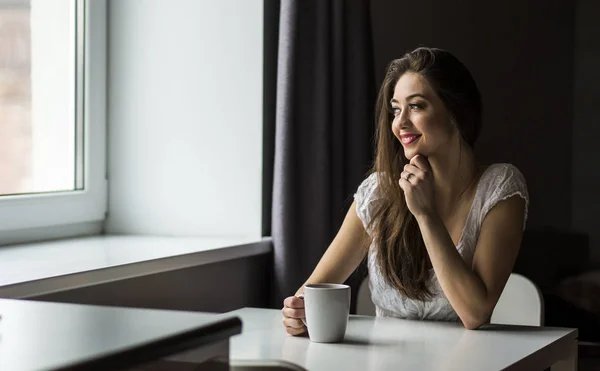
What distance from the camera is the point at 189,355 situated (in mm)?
645

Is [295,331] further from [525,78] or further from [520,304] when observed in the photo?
[525,78]

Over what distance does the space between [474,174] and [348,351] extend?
751 mm

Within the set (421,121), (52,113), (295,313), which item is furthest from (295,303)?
(52,113)

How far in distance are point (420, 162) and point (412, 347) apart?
1.96 ft

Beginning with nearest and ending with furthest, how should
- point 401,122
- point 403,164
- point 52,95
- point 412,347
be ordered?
point 412,347, point 401,122, point 403,164, point 52,95

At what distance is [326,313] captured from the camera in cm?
150

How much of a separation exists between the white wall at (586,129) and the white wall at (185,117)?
0.87m

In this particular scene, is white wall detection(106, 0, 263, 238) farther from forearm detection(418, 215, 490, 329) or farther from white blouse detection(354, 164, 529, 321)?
forearm detection(418, 215, 490, 329)

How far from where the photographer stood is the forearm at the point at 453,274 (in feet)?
5.63

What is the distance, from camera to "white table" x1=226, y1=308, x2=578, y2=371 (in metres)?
1.36

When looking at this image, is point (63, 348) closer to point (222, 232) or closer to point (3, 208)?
point (3, 208)

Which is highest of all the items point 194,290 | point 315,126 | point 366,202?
point 315,126

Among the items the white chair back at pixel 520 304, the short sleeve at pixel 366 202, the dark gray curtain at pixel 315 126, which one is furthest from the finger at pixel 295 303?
the dark gray curtain at pixel 315 126

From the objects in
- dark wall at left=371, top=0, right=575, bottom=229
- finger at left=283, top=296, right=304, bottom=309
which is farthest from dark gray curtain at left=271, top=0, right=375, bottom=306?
finger at left=283, top=296, right=304, bottom=309
